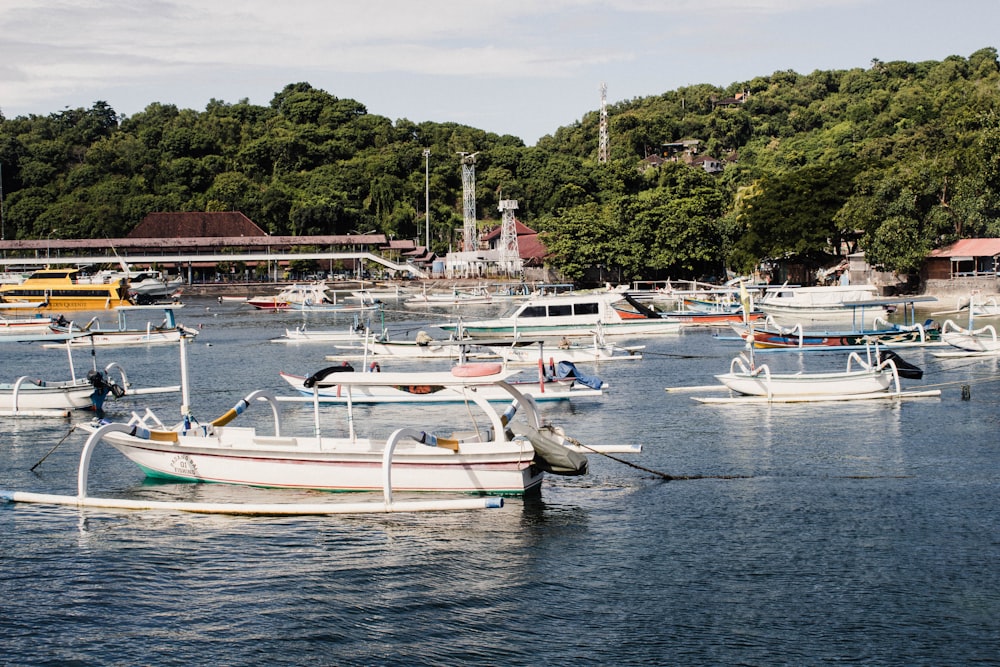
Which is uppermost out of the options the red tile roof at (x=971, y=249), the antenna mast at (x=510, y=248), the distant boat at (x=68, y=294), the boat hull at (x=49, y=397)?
the antenna mast at (x=510, y=248)

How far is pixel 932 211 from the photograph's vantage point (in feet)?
216

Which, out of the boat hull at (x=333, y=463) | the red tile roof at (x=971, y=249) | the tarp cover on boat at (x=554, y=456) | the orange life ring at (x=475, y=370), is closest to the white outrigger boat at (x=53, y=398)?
the boat hull at (x=333, y=463)

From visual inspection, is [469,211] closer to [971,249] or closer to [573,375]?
[971,249]

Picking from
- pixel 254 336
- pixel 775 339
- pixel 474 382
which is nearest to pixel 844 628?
pixel 474 382

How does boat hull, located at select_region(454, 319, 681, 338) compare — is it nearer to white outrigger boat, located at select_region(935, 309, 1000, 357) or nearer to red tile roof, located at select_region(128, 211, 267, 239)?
white outrigger boat, located at select_region(935, 309, 1000, 357)

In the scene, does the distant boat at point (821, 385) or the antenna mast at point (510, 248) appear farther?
the antenna mast at point (510, 248)

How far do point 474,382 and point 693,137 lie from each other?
472 feet

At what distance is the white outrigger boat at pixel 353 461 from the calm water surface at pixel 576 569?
0.36 metres

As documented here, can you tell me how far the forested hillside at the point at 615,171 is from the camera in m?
70.4

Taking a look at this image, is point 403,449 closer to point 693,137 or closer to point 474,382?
point 474,382

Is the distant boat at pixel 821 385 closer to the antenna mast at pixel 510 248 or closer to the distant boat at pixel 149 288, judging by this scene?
the distant boat at pixel 149 288

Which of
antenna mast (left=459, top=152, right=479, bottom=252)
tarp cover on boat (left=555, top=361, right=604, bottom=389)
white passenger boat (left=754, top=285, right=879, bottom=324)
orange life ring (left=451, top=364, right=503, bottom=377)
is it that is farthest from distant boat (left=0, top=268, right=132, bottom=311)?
orange life ring (left=451, top=364, right=503, bottom=377)

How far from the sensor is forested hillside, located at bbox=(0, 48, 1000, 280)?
70.4m

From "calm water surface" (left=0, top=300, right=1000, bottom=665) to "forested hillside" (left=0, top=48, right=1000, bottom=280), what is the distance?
43.8m
